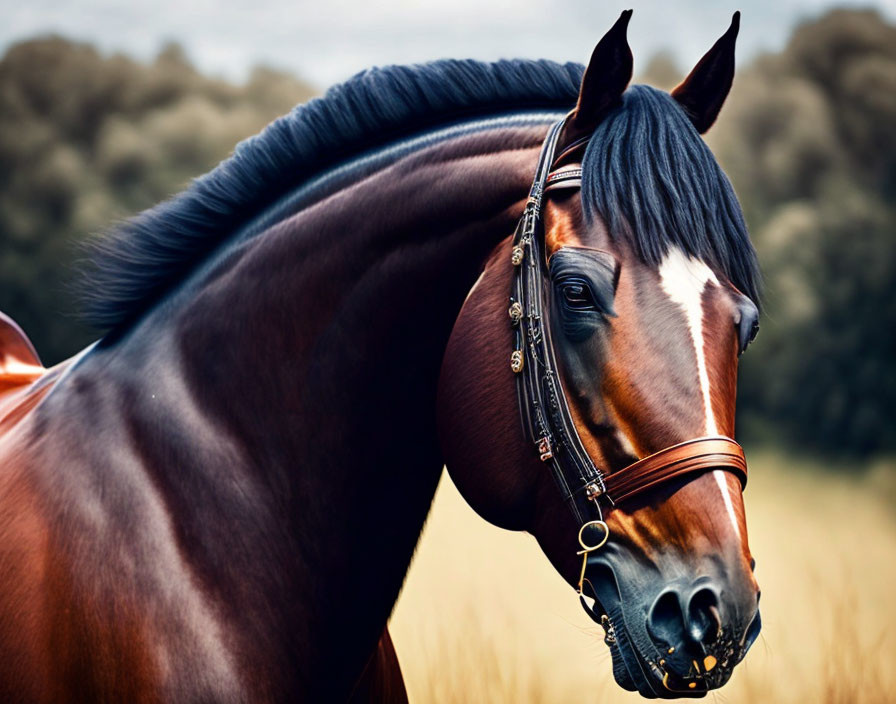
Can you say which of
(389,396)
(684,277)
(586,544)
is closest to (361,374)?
(389,396)

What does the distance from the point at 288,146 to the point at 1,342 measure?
2187 mm

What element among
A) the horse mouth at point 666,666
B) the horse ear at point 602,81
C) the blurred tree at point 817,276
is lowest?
the blurred tree at point 817,276

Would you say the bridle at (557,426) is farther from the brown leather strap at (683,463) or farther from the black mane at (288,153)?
the black mane at (288,153)

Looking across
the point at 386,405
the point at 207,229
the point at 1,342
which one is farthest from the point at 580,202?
the point at 1,342

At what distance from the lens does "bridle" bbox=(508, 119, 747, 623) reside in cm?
160

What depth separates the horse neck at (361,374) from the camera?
1.99m

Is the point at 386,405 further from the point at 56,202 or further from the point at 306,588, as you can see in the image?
the point at 56,202

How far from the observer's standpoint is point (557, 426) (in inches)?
69.2

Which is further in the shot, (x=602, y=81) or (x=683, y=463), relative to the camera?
(x=602, y=81)

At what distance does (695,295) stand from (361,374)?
0.82 m

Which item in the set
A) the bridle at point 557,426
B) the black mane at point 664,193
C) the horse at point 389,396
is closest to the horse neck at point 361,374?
the horse at point 389,396

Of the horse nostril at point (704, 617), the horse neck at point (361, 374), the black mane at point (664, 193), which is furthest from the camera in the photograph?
the horse neck at point (361, 374)

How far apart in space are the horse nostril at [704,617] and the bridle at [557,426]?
0.22 meters

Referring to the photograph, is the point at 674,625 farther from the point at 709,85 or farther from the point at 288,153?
the point at 288,153
